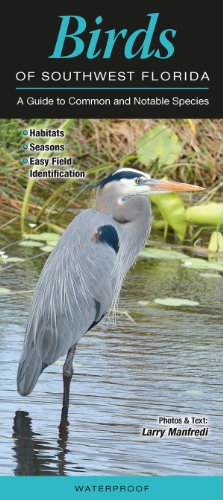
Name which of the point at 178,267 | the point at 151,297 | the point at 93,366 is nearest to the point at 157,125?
the point at 178,267

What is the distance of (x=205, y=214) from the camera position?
6652mm

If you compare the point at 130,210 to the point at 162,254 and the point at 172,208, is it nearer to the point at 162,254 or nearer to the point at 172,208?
the point at 162,254

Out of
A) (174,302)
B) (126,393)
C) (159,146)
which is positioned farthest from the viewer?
(159,146)

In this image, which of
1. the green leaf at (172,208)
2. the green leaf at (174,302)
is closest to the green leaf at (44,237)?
the green leaf at (172,208)

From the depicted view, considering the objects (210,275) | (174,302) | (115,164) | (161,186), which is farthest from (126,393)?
(115,164)

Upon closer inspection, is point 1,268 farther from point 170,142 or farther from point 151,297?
point 170,142

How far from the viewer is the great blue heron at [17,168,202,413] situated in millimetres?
4176

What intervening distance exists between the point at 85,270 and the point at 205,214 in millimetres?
2501

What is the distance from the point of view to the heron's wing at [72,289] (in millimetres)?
4172

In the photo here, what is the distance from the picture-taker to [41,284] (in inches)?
167

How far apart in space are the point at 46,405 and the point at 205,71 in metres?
1.49

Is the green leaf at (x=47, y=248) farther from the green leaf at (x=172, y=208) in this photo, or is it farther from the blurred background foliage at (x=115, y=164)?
the green leaf at (x=172, y=208)

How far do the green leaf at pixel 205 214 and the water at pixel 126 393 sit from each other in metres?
0.69

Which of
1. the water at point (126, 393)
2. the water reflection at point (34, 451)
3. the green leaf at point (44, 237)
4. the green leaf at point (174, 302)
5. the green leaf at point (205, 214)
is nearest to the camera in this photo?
the water reflection at point (34, 451)
